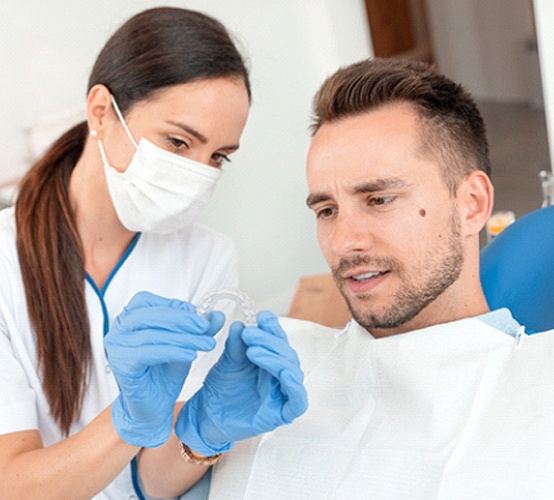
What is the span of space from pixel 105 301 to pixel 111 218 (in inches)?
6.2

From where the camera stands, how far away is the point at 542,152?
484 centimetres

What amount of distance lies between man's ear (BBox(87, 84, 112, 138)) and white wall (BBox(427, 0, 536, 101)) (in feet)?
15.0

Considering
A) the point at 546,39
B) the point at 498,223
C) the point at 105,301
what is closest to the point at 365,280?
the point at 105,301

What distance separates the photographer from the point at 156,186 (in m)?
1.51

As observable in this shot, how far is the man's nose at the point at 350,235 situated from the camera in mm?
1280

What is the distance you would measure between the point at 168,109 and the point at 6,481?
0.65 metres

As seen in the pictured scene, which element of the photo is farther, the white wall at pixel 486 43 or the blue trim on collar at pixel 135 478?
the white wall at pixel 486 43

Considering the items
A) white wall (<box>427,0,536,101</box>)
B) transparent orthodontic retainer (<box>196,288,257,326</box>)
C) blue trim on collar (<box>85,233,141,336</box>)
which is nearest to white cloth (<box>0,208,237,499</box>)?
blue trim on collar (<box>85,233,141,336</box>)

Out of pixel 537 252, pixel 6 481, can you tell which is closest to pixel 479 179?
pixel 537 252

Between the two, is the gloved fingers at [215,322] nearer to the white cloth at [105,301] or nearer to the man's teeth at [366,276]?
the man's teeth at [366,276]

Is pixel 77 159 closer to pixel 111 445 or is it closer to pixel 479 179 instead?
pixel 111 445

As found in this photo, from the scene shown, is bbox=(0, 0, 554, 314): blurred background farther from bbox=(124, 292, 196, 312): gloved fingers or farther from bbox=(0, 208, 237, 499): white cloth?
bbox=(124, 292, 196, 312): gloved fingers

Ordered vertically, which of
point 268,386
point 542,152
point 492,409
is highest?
point 268,386

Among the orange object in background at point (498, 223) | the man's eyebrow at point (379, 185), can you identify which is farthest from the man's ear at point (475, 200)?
the orange object in background at point (498, 223)
